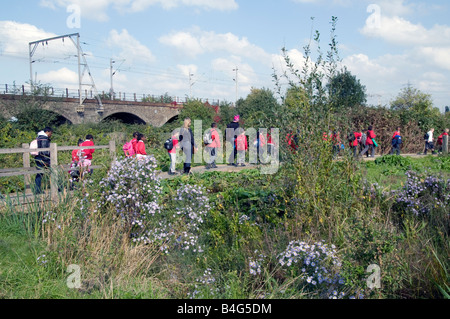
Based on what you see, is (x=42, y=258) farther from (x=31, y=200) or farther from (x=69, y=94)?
(x=69, y=94)

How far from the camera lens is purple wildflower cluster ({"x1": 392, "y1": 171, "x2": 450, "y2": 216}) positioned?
543 centimetres

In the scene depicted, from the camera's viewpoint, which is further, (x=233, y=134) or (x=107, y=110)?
(x=107, y=110)

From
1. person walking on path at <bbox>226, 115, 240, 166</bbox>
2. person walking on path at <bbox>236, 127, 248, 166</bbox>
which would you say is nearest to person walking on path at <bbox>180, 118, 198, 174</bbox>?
person walking on path at <bbox>226, 115, 240, 166</bbox>

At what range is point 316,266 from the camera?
385 centimetres

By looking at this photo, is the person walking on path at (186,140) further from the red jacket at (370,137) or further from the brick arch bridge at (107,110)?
the brick arch bridge at (107,110)

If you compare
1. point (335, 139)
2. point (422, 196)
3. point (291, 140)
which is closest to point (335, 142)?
point (335, 139)

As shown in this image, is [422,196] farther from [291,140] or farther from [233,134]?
[233,134]

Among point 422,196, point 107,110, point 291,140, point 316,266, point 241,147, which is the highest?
point 107,110

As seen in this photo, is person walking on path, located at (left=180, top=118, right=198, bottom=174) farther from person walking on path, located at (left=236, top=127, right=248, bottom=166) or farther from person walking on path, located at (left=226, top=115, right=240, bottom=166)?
person walking on path, located at (left=236, top=127, right=248, bottom=166)

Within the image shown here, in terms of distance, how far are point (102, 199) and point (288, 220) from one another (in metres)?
2.56

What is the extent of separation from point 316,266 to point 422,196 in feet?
9.15

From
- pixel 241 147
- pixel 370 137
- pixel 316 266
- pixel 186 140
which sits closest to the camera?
pixel 316 266

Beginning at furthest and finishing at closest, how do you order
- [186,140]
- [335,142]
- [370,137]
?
1. [370,137]
2. [186,140]
3. [335,142]

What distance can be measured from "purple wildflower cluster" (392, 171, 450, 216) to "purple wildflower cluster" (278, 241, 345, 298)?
2.15 metres
